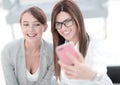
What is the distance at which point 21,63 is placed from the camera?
4.37 feet

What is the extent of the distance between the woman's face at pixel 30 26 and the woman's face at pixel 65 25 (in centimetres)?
13

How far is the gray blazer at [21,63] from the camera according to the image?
52.0 inches

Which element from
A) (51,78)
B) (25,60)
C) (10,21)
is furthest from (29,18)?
(10,21)

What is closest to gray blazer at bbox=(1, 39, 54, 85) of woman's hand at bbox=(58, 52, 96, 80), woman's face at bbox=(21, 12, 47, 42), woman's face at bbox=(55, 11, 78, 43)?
woman's face at bbox=(21, 12, 47, 42)

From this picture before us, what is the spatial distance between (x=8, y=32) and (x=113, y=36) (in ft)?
3.20

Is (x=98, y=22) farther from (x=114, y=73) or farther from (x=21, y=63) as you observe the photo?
(x=21, y=63)

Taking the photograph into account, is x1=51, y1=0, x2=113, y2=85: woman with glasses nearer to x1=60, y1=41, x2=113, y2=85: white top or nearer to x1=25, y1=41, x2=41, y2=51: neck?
x1=60, y1=41, x2=113, y2=85: white top

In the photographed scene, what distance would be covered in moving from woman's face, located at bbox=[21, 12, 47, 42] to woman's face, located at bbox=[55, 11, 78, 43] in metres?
0.13

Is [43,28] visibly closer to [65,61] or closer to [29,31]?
[29,31]

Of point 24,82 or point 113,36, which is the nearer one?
point 24,82

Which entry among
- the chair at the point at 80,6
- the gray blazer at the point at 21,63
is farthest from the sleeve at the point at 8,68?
the chair at the point at 80,6

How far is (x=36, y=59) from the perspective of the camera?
1.36 meters

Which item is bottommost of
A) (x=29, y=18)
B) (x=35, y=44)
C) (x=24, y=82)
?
(x=24, y=82)

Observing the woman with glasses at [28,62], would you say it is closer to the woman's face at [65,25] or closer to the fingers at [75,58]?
the woman's face at [65,25]
